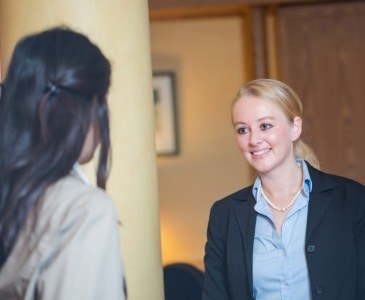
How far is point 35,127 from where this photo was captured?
138cm

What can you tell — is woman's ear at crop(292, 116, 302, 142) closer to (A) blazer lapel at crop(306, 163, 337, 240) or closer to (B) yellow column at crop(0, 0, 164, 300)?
(A) blazer lapel at crop(306, 163, 337, 240)

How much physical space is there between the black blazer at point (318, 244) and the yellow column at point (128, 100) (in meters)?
0.17

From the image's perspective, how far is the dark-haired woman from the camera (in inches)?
52.8

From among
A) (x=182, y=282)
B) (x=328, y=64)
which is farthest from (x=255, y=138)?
(x=328, y=64)

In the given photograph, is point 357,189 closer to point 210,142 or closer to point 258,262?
point 258,262

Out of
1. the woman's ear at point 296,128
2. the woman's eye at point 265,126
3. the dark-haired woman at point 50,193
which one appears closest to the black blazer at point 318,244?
the woman's ear at point 296,128

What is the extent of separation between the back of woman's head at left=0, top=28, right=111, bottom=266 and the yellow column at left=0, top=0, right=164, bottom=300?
0.44ft

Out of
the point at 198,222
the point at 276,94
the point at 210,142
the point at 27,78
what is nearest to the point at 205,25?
the point at 210,142

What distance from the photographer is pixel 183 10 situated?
177 inches

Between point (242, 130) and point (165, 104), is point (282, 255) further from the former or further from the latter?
point (165, 104)

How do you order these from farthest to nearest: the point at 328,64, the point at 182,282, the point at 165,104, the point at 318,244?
the point at 165,104 → the point at 328,64 → the point at 182,282 → the point at 318,244

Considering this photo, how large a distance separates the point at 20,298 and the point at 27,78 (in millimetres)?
433

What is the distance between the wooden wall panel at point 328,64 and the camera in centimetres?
433

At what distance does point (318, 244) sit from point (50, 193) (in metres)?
0.71
